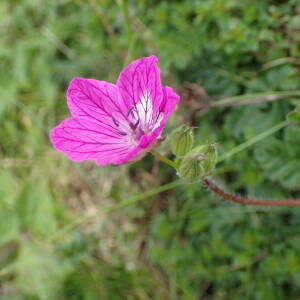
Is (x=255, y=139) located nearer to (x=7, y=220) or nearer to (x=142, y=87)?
(x=142, y=87)

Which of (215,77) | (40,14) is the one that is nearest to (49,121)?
(40,14)

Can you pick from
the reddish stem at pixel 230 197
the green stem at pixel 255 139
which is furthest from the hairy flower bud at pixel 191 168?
the green stem at pixel 255 139

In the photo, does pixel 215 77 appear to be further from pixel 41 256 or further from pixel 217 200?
pixel 41 256

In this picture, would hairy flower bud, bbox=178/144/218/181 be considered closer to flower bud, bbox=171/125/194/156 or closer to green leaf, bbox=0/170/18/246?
flower bud, bbox=171/125/194/156

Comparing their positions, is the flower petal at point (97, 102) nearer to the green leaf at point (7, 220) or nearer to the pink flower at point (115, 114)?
the pink flower at point (115, 114)

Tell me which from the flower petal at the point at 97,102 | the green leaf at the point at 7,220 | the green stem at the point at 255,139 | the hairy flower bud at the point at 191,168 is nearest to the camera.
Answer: the hairy flower bud at the point at 191,168
